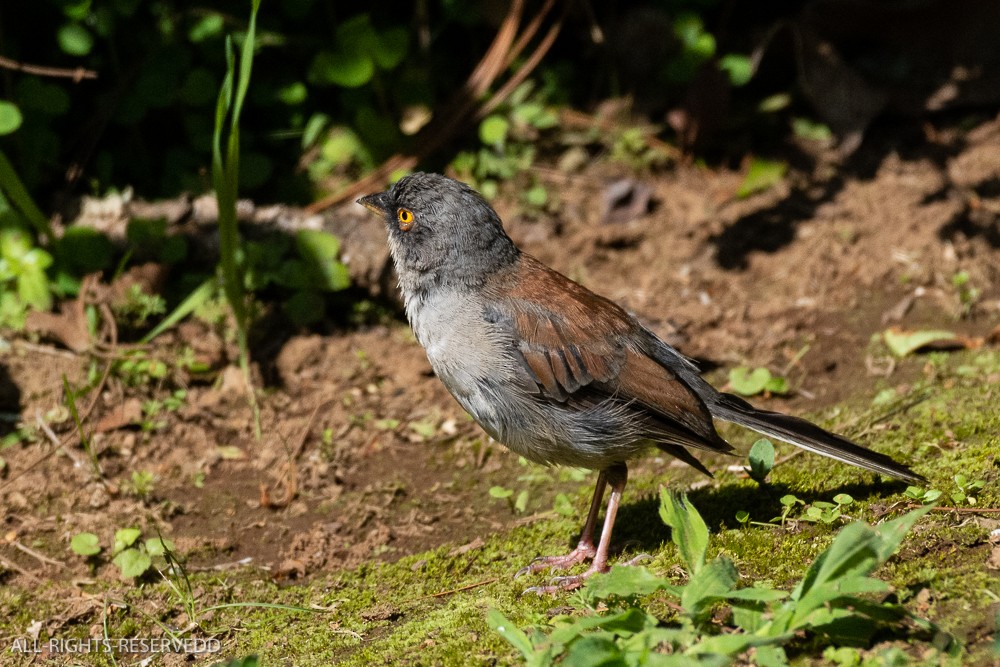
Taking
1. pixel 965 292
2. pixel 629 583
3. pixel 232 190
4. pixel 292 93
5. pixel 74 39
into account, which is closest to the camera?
pixel 629 583

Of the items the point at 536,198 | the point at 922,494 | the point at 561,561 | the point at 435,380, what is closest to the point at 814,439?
the point at 922,494

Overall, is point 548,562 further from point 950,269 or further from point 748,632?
point 950,269

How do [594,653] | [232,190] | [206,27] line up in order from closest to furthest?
1. [594,653]
2. [232,190]
3. [206,27]

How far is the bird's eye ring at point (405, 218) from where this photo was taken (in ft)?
17.5

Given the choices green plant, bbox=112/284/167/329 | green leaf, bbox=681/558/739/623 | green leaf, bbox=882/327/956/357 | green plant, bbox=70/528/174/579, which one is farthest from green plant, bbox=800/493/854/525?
green plant, bbox=112/284/167/329

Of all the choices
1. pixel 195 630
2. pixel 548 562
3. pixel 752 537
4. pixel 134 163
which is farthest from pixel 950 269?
pixel 134 163

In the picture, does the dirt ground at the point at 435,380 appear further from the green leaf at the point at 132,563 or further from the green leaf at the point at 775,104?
the green leaf at the point at 775,104

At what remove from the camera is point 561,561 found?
4906 millimetres

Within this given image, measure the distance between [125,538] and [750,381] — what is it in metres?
3.76

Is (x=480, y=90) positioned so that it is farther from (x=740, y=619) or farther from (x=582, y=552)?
(x=740, y=619)

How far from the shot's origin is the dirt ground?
5.66 m

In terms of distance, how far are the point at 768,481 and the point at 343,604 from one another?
222 centimetres

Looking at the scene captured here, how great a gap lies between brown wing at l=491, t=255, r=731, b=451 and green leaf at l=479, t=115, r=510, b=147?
3.31m

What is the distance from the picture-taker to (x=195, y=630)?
4.59m
